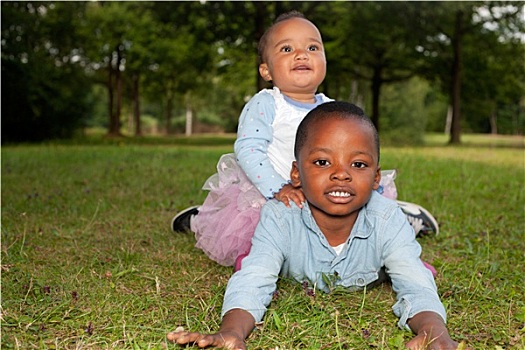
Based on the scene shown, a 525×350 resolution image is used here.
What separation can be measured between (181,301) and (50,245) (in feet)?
4.93

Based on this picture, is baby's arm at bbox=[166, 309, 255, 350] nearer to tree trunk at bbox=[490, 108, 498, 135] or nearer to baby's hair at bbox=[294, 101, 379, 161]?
baby's hair at bbox=[294, 101, 379, 161]

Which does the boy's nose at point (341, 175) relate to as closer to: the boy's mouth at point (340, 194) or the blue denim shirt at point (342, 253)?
the boy's mouth at point (340, 194)

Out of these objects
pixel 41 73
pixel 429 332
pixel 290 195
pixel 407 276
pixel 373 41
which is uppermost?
pixel 373 41

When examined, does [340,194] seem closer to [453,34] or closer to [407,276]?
[407,276]

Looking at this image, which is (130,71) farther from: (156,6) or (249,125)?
(249,125)

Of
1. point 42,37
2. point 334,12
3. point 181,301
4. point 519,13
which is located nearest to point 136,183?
point 181,301

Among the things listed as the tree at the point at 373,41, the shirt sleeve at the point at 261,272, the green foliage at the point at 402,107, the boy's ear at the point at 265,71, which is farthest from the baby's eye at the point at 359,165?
the green foliage at the point at 402,107

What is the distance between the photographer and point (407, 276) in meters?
2.71

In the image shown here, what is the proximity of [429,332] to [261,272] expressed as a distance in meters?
0.76

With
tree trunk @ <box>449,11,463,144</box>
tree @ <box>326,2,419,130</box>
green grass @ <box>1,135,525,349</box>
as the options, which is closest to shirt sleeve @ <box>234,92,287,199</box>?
green grass @ <box>1,135,525,349</box>

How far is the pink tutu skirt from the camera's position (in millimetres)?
3330

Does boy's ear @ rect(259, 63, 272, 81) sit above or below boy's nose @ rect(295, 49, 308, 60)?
below

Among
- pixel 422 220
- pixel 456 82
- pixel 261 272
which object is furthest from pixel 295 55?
pixel 456 82

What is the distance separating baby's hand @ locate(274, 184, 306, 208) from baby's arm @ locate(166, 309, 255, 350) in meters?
0.73
